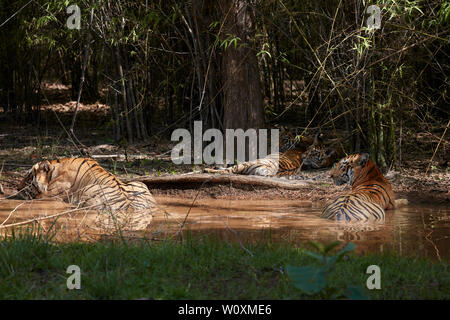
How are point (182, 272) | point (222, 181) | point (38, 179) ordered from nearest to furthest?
point (182, 272), point (38, 179), point (222, 181)

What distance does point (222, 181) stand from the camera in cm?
738

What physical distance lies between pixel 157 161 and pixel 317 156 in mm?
2352

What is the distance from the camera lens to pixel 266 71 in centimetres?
1180

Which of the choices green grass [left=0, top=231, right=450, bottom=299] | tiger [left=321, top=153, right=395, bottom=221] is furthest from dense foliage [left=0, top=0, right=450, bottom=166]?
green grass [left=0, top=231, right=450, bottom=299]

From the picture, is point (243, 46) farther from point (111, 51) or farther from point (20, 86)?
point (20, 86)

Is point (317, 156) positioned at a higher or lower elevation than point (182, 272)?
higher

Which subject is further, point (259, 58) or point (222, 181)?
point (259, 58)

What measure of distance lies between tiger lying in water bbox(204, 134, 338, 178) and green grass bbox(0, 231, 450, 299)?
422 cm

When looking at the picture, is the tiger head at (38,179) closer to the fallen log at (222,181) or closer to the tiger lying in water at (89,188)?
the tiger lying in water at (89,188)

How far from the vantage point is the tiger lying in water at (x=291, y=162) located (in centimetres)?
831

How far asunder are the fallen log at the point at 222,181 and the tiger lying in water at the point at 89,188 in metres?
0.71

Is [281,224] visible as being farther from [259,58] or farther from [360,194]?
[259,58]

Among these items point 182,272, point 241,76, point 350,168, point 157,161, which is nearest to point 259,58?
point 241,76

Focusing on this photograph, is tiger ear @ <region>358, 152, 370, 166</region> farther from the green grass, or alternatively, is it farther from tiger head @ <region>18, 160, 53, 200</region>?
tiger head @ <region>18, 160, 53, 200</region>
